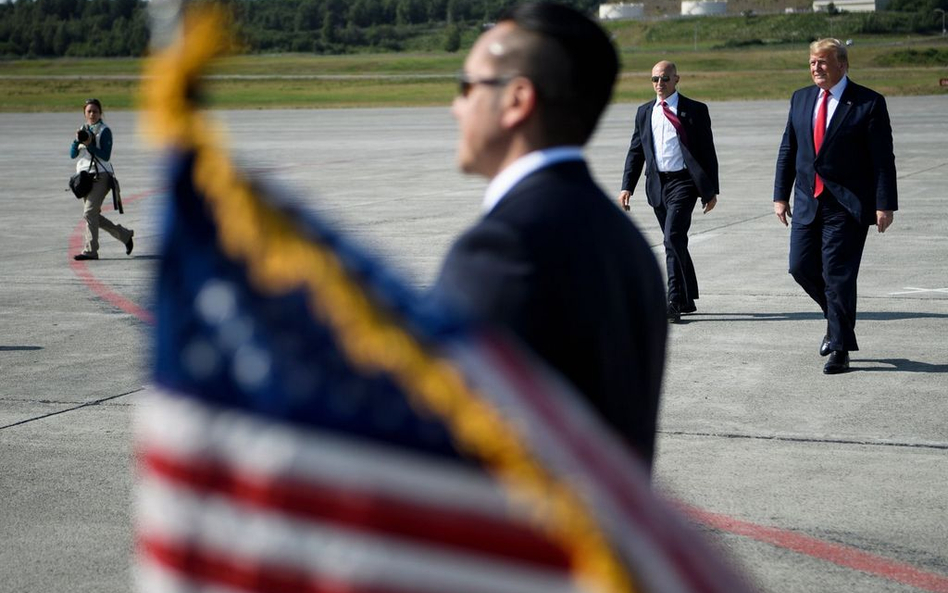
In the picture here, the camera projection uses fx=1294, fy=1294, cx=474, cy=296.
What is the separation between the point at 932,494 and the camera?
5.87 metres

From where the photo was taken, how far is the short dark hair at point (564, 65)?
187 centimetres

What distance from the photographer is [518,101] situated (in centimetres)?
189

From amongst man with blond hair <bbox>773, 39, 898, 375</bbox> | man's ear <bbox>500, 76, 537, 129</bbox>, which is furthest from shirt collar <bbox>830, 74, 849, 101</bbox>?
man's ear <bbox>500, 76, 537, 129</bbox>

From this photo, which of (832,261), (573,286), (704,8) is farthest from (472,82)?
(704,8)

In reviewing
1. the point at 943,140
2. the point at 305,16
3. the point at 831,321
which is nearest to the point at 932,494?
the point at 831,321

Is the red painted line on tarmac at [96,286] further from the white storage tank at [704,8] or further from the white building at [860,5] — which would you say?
the white storage tank at [704,8]

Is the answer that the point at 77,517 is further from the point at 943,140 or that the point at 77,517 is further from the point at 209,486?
the point at 943,140

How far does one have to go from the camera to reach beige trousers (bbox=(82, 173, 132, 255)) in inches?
564

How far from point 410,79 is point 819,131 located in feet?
240

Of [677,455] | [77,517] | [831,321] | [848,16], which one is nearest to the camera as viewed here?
[77,517]

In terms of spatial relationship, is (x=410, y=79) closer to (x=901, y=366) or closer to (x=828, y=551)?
(x=901, y=366)

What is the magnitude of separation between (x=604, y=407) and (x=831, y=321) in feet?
23.2

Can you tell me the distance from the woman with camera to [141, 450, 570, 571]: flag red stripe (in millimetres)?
13759

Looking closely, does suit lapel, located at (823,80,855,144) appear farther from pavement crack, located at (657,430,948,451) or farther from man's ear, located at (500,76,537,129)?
man's ear, located at (500,76,537,129)
